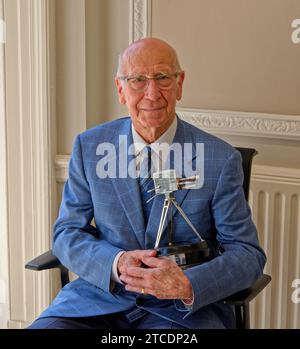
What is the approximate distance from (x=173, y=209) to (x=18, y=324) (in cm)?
120

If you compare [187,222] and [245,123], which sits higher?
[245,123]

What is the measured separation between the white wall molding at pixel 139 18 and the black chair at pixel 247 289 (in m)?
0.65

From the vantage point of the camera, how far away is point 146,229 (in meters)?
1.99

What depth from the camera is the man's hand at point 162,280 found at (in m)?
1.84

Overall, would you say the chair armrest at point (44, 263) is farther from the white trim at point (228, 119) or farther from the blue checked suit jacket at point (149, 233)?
the white trim at point (228, 119)

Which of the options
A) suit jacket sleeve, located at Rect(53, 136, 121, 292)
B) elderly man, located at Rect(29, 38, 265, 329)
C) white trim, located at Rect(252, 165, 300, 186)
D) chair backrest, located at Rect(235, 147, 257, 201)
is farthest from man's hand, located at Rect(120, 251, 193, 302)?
white trim, located at Rect(252, 165, 300, 186)

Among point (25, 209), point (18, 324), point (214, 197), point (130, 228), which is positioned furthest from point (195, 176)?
point (18, 324)

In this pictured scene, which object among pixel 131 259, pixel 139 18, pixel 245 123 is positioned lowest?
pixel 131 259

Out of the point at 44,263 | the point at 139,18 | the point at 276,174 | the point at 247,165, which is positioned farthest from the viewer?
the point at 139,18

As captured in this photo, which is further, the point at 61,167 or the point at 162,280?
the point at 61,167

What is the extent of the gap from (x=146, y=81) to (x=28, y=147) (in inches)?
36.0

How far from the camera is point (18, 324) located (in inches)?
114

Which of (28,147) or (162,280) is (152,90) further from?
(28,147)

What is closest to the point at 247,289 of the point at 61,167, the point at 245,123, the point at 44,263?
the point at 44,263
